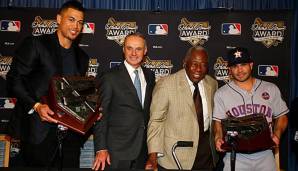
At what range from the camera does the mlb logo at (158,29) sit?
423 cm

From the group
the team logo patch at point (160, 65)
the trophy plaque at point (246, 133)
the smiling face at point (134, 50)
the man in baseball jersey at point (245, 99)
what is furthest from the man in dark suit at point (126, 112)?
the team logo patch at point (160, 65)

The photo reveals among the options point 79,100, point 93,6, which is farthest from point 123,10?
point 79,100

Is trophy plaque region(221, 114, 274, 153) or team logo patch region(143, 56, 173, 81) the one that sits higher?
team logo patch region(143, 56, 173, 81)

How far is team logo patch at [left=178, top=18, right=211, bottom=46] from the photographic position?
4.20 metres

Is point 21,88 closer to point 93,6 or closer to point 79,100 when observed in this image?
point 79,100

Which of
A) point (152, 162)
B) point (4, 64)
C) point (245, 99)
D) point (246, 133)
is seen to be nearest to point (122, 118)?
point (152, 162)

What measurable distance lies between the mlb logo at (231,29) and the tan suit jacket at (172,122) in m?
1.50

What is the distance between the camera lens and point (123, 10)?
A: 4.28m

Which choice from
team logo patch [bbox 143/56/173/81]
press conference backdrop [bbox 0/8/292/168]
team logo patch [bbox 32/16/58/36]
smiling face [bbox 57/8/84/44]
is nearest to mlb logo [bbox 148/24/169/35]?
press conference backdrop [bbox 0/8/292/168]

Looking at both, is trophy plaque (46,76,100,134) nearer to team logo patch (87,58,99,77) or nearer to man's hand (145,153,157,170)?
man's hand (145,153,157,170)

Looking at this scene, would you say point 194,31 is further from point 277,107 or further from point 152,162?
point 152,162

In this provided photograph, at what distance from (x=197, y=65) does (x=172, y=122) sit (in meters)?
0.49

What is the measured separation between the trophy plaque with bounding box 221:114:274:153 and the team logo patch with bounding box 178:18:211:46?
212cm

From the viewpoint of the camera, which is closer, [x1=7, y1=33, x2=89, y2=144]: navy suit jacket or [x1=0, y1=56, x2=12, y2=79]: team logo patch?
[x1=7, y1=33, x2=89, y2=144]: navy suit jacket
